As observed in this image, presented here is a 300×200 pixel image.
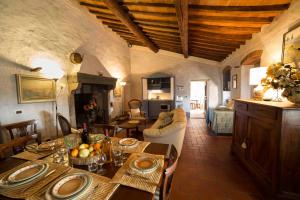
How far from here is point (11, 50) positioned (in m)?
2.38

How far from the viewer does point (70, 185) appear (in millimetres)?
950

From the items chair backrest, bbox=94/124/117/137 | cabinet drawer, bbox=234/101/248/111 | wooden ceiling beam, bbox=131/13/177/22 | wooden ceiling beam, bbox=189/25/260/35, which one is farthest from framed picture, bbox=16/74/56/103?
cabinet drawer, bbox=234/101/248/111

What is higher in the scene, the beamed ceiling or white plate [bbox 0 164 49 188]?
the beamed ceiling

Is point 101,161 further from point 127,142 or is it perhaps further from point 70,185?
point 127,142

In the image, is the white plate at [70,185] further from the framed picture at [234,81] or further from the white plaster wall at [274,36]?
the framed picture at [234,81]

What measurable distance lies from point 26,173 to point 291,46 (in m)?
3.50

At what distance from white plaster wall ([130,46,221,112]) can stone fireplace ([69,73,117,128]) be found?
2347 millimetres

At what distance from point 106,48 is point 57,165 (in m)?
4.92

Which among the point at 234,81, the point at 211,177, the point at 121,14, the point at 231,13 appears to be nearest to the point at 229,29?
the point at 231,13

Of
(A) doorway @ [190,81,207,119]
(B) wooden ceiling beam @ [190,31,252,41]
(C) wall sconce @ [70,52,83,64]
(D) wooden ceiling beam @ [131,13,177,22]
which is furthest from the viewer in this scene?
(A) doorway @ [190,81,207,119]

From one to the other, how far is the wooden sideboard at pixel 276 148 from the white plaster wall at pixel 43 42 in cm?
405

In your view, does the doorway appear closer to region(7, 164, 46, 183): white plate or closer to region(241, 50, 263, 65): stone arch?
region(241, 50, 263, 65): stone arch

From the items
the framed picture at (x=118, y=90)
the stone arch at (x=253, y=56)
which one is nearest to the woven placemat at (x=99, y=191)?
the stone arch at (x=253, y=56)

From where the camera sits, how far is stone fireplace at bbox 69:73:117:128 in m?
3.59
